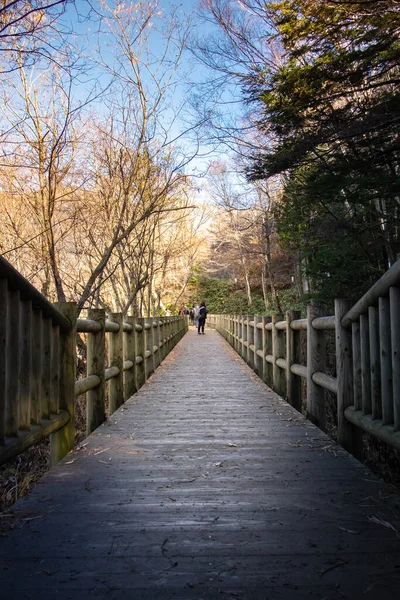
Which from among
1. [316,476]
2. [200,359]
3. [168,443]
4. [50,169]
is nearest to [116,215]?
[50,169]

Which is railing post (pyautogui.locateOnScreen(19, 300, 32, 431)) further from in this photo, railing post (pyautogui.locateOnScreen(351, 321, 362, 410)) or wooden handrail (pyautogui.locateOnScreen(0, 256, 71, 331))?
railing post (pyautogui.locateOnScreen(351, 321, 362, 410))

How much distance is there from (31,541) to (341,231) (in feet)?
A: 31.3

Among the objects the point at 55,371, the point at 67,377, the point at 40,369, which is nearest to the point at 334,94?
the point at 67,377

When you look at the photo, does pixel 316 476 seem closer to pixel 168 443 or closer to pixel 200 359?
pixel 168 443

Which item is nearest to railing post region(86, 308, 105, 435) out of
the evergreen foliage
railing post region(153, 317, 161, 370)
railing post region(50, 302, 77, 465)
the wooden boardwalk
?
the wooden boardwalk

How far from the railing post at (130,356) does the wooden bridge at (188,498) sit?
1.43 m

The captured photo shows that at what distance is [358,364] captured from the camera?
321 cm

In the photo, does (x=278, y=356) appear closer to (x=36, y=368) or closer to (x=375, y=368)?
(x=375, y=368)

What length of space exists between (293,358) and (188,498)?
3041mm

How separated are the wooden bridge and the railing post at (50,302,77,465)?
11 mm

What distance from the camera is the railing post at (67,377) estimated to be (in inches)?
131

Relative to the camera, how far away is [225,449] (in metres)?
3.44

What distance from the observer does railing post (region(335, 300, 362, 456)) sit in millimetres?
3363

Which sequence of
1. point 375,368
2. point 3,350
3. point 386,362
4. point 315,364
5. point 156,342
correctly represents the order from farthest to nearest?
point 156,342
point 315,364
point 375,368
point 386,362
point 3,350
